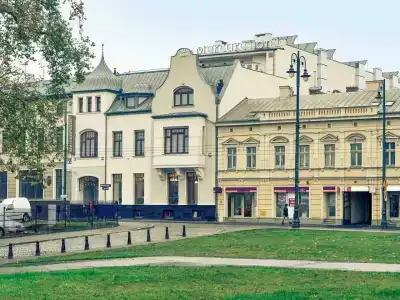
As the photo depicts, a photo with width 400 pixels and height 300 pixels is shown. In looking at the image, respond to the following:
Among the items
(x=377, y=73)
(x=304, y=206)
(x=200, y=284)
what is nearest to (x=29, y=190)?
(x=304, y=206)

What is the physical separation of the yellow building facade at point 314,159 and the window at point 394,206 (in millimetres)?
73

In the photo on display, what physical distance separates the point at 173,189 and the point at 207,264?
47178 millimetres

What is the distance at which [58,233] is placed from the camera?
48.7 metres

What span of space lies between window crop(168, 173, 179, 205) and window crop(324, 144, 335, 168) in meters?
14.5

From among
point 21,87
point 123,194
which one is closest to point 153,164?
point 123,194

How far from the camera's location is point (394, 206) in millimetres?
61906

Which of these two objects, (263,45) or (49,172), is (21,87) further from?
(263,45)

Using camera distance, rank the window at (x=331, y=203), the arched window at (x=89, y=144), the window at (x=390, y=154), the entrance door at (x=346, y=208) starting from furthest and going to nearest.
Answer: the arched window at (x=89, y=144)
the window at (x=331, y=203)
the entrance door at (x=346, y=208)
the window at (x=390, y=154)

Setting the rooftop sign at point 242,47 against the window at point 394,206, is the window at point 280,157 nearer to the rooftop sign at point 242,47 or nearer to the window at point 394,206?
the window at point 394,206

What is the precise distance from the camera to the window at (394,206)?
203ft

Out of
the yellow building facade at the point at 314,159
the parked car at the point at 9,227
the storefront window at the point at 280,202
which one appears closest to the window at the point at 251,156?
the yellow building facade at the point at 314,159

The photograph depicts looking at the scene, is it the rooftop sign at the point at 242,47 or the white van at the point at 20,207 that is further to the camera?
the rooftop sign at the point at 242,47

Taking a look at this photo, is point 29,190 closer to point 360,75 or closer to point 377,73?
point 360,75

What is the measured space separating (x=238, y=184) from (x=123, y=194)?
12.3 metres
